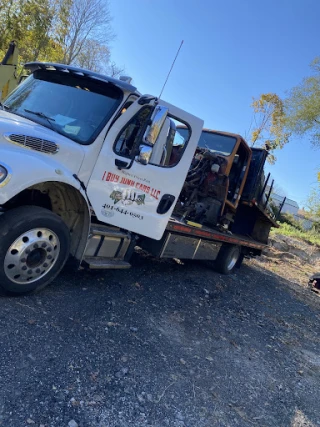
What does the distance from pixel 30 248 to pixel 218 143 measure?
512 centimetres

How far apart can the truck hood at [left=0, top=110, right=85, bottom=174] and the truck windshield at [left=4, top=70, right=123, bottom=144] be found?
0.17m

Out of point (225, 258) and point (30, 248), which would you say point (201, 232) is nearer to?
point (225, 258)

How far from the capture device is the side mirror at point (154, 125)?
3.67m

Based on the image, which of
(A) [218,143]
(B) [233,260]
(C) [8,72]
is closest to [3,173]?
(C) [8,72]

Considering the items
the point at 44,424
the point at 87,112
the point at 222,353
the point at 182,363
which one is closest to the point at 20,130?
the point at 87,112

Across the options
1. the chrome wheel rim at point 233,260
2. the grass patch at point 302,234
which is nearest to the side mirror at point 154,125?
the chrome wheel rim at point 233,260

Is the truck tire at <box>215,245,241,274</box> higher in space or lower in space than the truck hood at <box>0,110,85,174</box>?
lower

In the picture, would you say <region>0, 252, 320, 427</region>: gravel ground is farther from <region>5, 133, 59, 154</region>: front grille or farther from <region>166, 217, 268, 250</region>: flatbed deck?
<region>5, 133, 59, 154</region>: front grille

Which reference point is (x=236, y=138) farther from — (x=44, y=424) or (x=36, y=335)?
(x=44, y=424)

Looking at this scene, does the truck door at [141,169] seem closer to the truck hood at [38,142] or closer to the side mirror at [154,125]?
the side mirror at [154,125]

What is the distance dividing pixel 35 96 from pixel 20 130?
997 millimetres

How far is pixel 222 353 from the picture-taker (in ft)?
13.3

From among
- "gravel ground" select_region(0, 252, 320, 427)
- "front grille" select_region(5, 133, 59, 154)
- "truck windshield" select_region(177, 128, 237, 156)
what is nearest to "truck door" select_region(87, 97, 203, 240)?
"front grille" select_region(5, 133, 59, 154)

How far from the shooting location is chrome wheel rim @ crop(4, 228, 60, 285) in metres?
3.42
